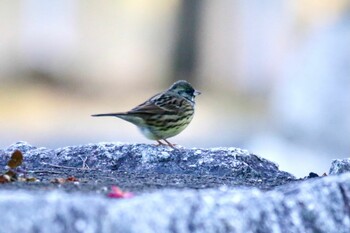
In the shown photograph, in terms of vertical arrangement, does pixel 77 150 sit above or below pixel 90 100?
above

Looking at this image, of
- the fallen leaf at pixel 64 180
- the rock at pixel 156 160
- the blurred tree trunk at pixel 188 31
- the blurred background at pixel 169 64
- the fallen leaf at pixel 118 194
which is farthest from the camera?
the blurred tree trunk at pixel 188 31

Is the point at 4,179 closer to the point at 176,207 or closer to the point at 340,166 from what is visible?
the point at 176,207

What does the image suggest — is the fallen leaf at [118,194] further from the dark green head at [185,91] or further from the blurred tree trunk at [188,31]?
the blurred tree trunk at [188,31]

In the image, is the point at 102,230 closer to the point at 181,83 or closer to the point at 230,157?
the point at 230,157

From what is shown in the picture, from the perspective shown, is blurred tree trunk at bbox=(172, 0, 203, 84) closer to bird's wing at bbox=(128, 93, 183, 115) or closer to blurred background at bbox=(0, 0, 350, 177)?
blurred background at bbox=(0, 0, 350, 177)

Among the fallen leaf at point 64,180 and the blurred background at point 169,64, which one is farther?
the blurred background at point 169,64

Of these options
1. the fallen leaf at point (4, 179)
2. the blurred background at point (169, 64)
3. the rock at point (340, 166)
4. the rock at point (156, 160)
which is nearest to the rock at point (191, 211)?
the fallen leaf at point (4, 179)

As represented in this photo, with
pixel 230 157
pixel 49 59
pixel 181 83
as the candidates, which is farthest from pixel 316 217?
pixel 49 59
